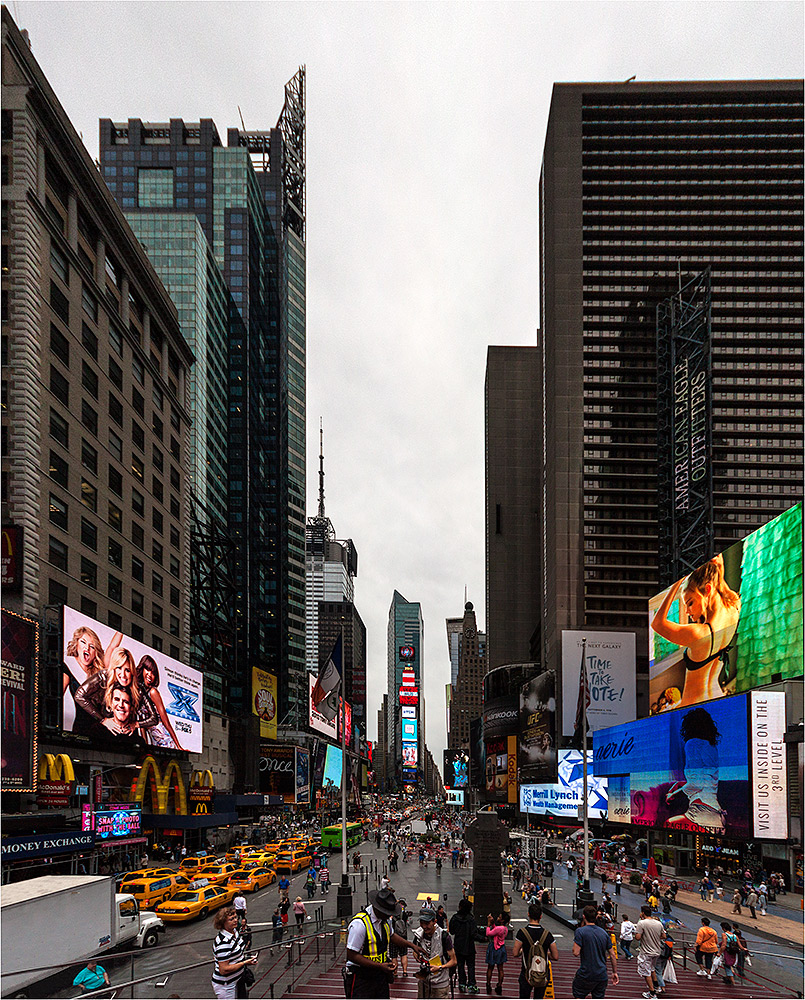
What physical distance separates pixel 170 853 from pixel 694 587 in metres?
46.9

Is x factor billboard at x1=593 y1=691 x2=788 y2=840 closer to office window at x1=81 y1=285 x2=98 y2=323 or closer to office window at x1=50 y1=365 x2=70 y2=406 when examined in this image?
office window at x1=50 y1=365 x2=70 y2=406

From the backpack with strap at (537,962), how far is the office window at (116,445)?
2012 inches

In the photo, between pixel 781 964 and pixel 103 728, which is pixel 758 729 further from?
pixel 103 728

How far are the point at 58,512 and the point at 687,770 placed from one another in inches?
1825

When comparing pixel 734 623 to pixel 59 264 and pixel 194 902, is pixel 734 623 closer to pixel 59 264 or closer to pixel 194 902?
pixel 194 902

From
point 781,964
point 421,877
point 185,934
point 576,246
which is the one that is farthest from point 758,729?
point 576,246

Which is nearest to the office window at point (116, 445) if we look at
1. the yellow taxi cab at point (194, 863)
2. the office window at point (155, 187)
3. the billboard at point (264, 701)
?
the yellow taxi cab at point (194, 863)

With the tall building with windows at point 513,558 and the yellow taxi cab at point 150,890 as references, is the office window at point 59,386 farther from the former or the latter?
the tall building with windows at point 513,558

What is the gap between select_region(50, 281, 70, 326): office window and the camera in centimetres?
4966

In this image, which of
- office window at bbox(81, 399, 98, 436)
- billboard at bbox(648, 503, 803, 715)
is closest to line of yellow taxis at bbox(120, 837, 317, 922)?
office window at bbox(81, 399, 98, 436)

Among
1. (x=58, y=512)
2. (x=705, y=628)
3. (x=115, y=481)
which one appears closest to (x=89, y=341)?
(x=115, y=481)

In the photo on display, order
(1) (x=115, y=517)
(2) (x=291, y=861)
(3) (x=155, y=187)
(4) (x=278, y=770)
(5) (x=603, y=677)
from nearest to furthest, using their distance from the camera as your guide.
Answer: (2) (x=291, y=861), (1) (x=115, y=517), (4) (x=278, y=770), (5) (x=603, y=677), (3) (x=155, y=187)

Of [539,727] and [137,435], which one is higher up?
[137,435]

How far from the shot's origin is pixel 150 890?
33688 millimetres
